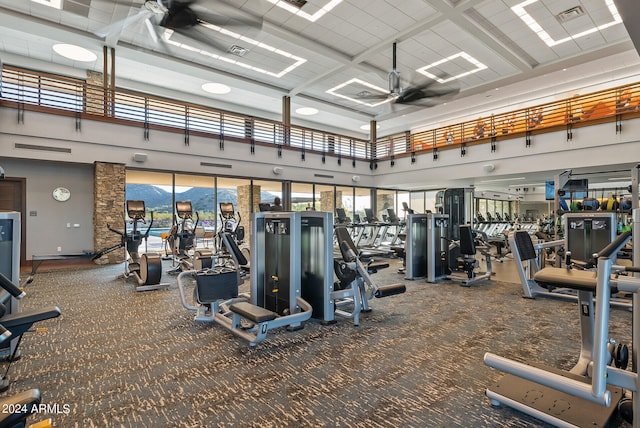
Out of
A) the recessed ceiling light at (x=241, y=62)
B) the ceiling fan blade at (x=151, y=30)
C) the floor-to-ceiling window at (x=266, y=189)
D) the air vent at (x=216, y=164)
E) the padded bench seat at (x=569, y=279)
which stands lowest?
the padded bench seat at (x=569, y=279)

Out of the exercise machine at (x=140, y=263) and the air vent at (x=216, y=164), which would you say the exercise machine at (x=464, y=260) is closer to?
the exercise machine at (x=140, y=263)

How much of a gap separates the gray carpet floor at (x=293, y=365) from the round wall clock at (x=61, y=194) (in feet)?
16.6

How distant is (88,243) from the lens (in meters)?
9.05

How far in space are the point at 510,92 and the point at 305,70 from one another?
7630 millimetres

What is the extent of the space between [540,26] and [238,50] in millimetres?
7608

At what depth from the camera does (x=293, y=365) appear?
9.05ft

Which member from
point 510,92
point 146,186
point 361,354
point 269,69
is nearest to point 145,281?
point 361,354

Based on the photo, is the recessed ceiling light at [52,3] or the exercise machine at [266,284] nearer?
the exercise machine at [266,284]

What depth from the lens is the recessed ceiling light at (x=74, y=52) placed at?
8680 millimetres

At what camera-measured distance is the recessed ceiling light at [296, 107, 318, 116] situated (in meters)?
13.5

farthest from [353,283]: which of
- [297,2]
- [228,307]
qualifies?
[297,2]

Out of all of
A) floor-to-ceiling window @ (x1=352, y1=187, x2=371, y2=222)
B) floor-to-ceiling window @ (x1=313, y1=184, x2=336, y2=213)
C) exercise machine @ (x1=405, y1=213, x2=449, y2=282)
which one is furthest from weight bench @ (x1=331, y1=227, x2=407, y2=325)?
floor-to-ceiling window @ (x1=352, y1=187, x2=371, y2=222)

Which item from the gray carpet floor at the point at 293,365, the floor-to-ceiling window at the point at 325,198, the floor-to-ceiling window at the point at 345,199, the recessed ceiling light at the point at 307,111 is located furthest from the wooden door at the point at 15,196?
the floor-to-ceiling window at the point at 345,199

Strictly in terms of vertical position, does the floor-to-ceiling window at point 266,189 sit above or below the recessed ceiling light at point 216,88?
below
